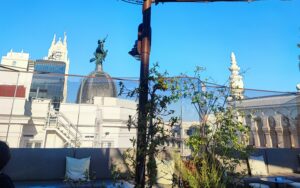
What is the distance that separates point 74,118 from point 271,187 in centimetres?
957

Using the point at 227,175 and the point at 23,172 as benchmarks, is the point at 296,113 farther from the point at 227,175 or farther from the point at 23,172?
the point at 23,172

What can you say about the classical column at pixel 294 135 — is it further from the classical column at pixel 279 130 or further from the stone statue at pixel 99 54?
the stone statue at pixel 99 54

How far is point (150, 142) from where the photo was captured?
197cm

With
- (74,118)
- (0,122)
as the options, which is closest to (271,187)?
(0,122)

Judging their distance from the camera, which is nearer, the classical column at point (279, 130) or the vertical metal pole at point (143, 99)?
the vertical metal pole at point (143, 99)

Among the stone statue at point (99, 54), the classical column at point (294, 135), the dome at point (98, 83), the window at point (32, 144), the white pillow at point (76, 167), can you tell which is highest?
the stone statue at point (99, 54)

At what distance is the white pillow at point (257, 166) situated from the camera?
6852 mm

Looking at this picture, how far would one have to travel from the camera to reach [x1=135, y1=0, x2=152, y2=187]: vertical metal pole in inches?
73.5

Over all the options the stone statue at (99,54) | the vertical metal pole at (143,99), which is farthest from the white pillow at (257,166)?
the stone statue at (99,54)

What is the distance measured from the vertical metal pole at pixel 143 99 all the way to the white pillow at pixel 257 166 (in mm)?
5820

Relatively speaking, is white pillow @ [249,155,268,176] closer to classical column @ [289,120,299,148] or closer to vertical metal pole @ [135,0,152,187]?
classical column @ [289,120,299,148]

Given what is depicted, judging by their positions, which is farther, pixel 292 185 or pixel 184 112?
pixel 184 112

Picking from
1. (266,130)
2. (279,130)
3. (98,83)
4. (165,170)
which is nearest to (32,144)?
(98,83)

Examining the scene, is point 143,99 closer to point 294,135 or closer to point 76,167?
point 76,167
